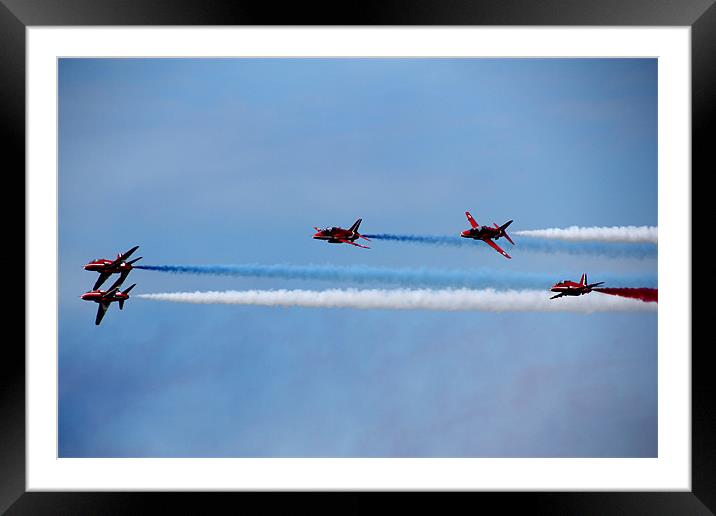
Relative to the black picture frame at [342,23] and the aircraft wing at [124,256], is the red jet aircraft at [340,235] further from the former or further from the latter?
the black picture frame at [342,23]

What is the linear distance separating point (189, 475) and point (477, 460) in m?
4.33

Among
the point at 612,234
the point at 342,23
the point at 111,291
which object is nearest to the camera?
the point at 342,23

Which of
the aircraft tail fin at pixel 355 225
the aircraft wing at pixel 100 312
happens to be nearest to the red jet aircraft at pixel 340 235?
the aircraft tail fin at pixel 355 225

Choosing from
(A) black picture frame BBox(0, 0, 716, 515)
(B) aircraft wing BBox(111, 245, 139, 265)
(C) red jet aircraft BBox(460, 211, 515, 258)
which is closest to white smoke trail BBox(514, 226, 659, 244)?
(C) red jet aircraft BBox(460, 211, 515, 258)

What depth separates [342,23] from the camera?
33.4ft

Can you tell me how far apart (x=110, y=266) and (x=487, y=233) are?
7.17 m

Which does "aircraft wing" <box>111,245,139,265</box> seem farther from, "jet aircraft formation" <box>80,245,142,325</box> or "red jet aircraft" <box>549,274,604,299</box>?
"red jet aircraft" <box>549,274,604,299</box>

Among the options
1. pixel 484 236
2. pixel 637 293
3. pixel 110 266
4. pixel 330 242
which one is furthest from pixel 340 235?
pixel 637 293

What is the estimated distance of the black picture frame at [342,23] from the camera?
10.1 meters

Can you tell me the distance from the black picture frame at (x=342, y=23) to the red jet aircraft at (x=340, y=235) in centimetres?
563

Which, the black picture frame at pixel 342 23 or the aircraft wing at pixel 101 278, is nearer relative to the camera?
the black picture frame at pixel 342 23

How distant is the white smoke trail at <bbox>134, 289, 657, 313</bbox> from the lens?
1478 centimetres

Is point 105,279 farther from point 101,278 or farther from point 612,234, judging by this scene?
point 612,234

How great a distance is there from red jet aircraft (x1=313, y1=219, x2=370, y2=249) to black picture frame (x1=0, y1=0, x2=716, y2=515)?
18.5ft
